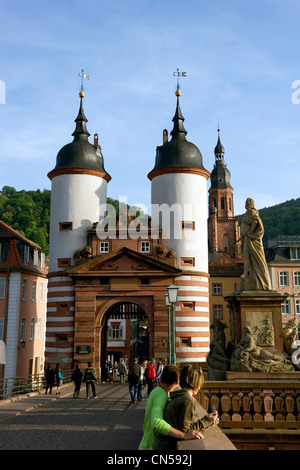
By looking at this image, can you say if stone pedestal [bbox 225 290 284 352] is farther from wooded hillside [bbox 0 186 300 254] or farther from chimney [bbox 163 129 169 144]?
wooded hillside [bbox 0 186 300 254]

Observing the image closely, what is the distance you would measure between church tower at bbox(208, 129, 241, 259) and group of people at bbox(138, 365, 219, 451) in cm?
9906

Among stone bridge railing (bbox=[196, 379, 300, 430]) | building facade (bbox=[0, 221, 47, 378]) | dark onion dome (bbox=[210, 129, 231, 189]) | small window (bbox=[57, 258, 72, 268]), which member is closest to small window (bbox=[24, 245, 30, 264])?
building facade (bbox=[0, 221, 47, 378])

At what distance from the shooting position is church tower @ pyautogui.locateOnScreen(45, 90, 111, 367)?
3622cm

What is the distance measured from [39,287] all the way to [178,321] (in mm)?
17334

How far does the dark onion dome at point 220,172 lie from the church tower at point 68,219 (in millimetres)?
73897

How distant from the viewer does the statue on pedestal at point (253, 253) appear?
52.5 feet

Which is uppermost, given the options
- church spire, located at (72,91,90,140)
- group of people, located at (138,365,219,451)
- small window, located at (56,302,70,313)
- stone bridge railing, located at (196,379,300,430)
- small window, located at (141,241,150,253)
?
church spire, located at (72,91,90,140)

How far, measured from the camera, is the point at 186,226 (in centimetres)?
3772

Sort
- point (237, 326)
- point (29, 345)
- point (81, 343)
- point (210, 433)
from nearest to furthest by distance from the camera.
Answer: point (210, 433) < point (237, 326) < point (81, 343) < point (29, 345)

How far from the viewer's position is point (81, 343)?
34875 millimetres
